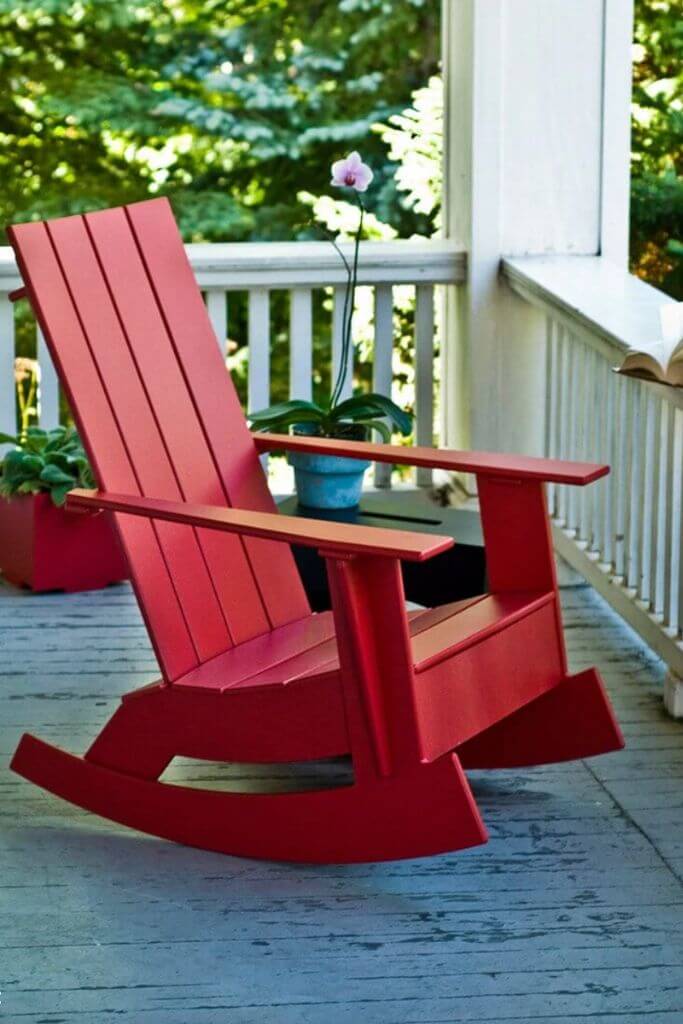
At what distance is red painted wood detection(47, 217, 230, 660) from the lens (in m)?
2.62

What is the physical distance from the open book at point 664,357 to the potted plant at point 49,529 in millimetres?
1457

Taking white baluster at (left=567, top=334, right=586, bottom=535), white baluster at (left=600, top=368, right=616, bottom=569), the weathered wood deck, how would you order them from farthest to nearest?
white baluster at (left=567, top=334, right=586, bottom=535) → white baluster at (left=600, top=368, right=616, bottom=569) → the weathered wood deck

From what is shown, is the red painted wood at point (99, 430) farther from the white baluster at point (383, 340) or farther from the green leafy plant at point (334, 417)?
the white baluster at point (383, 340)

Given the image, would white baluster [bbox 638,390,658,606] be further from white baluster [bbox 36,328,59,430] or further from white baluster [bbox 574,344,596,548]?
white baluster [bbox 36,328,59,430]

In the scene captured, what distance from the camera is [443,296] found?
453cm

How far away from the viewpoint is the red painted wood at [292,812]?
2.25 metres

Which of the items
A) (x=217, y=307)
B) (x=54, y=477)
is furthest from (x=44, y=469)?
(x=217, y=307)

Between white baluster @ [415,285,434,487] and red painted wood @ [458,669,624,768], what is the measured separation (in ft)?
5.91

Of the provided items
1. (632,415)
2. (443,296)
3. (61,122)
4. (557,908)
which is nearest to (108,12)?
(61,122)

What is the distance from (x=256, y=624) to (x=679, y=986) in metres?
1.00

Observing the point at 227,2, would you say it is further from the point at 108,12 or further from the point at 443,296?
the point at 443,296

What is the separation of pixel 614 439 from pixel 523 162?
3.37 feet

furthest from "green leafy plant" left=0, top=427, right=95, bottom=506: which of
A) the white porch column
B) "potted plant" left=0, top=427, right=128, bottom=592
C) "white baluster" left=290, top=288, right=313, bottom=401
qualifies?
the white porch column

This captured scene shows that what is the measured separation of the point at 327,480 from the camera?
126 inches
